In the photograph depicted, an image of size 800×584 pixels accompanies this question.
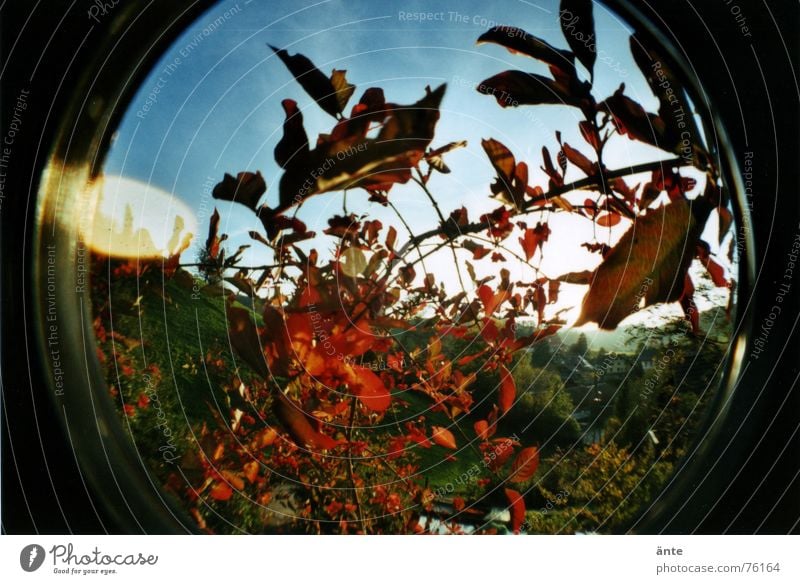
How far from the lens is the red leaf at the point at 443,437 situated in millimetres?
670

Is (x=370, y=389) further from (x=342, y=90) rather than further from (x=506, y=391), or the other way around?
(x=342, y=90)

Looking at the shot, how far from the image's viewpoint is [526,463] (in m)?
0.67

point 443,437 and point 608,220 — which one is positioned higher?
point 608,220

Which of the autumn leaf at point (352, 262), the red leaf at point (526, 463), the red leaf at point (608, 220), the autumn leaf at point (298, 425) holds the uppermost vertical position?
the red leaf at point (608, 220)

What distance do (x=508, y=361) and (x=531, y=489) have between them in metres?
0.16

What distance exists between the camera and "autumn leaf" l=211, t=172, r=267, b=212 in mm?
656

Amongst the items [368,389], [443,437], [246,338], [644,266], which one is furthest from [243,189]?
[644,266]

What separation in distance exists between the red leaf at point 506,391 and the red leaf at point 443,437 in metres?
0.07

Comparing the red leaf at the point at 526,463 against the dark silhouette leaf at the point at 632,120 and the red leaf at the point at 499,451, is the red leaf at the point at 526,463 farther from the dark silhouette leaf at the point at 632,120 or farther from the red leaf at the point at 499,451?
the dark silhouette leaf at the point at 632,120
